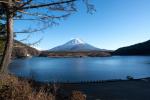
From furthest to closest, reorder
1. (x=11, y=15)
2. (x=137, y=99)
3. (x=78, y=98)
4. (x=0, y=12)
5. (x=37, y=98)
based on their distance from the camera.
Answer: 1. (x=137, y=99)
2. (x=0, y=12)
3. (x=78, y=98)
4. (x=11, y=15)
5. (x=37, y=98)

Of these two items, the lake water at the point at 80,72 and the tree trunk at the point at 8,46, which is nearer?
the tree trunk at the point at 8,46

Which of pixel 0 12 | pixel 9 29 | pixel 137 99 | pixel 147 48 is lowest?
pixel 137 99

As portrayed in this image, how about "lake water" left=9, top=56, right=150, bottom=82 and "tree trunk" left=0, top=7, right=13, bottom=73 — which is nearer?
"tree trunk" left=0, top=7, right=13, bottom=73

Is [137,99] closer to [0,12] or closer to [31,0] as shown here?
[0,12]

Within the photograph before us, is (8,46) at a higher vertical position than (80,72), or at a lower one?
higher

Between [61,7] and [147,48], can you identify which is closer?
[61,7]

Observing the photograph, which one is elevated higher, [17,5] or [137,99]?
[17,5]

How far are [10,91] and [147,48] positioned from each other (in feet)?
635

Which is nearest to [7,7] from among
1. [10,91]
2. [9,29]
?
[9,29]

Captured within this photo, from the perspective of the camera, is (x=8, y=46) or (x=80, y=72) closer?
(x=8, y=46)

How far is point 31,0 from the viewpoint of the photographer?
8289mm

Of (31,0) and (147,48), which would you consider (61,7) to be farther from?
(147,48)

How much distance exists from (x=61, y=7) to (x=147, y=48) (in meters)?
193

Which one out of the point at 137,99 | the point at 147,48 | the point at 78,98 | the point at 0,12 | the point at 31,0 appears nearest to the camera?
the point at 31,0
